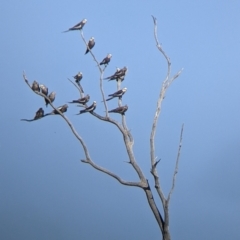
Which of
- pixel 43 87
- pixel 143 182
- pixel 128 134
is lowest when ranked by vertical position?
pixel 143 182

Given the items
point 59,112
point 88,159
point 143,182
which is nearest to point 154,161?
point 143,182

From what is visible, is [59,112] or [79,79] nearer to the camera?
[59,112]

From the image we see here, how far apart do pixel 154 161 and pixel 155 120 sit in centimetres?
20

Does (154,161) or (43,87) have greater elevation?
(43,87)

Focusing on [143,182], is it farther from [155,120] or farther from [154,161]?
[155,120]

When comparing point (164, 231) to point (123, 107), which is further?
point (123, 107)

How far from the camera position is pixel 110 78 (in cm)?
253

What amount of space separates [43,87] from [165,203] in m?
0.79

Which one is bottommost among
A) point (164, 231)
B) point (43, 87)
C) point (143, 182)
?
point (164, 231)

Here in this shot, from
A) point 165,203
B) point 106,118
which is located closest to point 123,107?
point 106,118

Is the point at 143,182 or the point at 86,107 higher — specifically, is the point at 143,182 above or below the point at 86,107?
below

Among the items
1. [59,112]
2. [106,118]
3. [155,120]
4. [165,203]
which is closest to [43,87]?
[59,112]

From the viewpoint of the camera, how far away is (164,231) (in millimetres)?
2275

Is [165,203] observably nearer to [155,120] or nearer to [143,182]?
[143,182]
